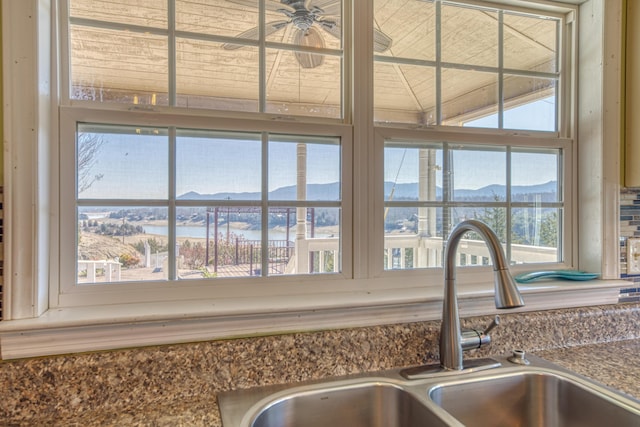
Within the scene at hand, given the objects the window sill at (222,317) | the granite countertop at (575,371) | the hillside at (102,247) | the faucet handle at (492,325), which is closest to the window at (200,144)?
the hillside at (102,247)

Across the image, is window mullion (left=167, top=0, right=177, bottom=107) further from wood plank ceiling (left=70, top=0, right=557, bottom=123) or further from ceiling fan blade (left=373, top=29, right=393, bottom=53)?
ceiling fan blade (left=373, top=29, right=393, bottom=53)

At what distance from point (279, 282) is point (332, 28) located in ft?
2.74

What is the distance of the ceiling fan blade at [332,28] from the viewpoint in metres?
1.19

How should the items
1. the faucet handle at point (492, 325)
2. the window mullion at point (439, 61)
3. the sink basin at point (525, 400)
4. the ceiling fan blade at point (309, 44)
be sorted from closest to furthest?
the sink basin at point (525, 400) < the faucet handle at point (492, 325) < the ceiling fan blade at point (309, 44) < the window mullion at point (439, 61)

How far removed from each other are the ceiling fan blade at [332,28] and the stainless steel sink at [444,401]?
1050 millimetres

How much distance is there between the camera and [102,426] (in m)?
0.78

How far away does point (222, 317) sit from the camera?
0.95 m

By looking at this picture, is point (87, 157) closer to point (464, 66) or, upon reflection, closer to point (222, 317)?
point (222, 317)

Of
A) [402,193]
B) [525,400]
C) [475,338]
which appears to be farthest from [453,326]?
[402,193]

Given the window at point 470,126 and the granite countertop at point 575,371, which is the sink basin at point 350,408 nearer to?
the granite countertop at point 575,371

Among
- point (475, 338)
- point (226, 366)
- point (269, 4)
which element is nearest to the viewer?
point (226, 366)

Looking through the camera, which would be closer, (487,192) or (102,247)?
(102,247)

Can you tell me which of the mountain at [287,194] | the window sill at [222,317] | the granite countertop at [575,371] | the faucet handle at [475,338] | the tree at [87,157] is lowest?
the granite countertop at [575,371]

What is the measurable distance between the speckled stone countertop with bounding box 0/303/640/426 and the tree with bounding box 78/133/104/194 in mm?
452
